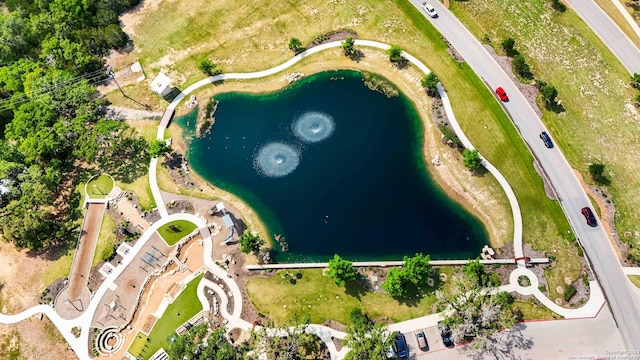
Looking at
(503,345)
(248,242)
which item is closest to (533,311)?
(503,345)

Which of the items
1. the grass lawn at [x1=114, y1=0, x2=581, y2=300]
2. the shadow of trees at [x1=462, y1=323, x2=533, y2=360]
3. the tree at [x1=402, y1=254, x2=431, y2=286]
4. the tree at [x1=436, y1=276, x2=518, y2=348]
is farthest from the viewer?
the grass lawn at [x1=114, y1=0, x2=581, y2=300]

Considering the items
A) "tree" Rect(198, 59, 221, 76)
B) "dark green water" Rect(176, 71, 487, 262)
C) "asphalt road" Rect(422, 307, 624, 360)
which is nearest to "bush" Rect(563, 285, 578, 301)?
"asphalt road" Rect(422, 307, 624, 360)

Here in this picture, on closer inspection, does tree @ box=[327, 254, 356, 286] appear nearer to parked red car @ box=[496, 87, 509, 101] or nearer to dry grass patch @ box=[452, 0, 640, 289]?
dry grass patch @ box=[452, 0, 640, 289]

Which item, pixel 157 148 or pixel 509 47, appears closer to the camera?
pixel 157 148

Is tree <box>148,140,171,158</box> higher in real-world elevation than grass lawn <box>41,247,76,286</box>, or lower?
higher

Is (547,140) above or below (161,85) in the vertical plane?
below

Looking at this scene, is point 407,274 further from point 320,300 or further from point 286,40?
point 286,40

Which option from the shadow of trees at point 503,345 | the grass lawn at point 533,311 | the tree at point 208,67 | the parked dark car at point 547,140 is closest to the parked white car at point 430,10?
the parked dark car at point 547,140
